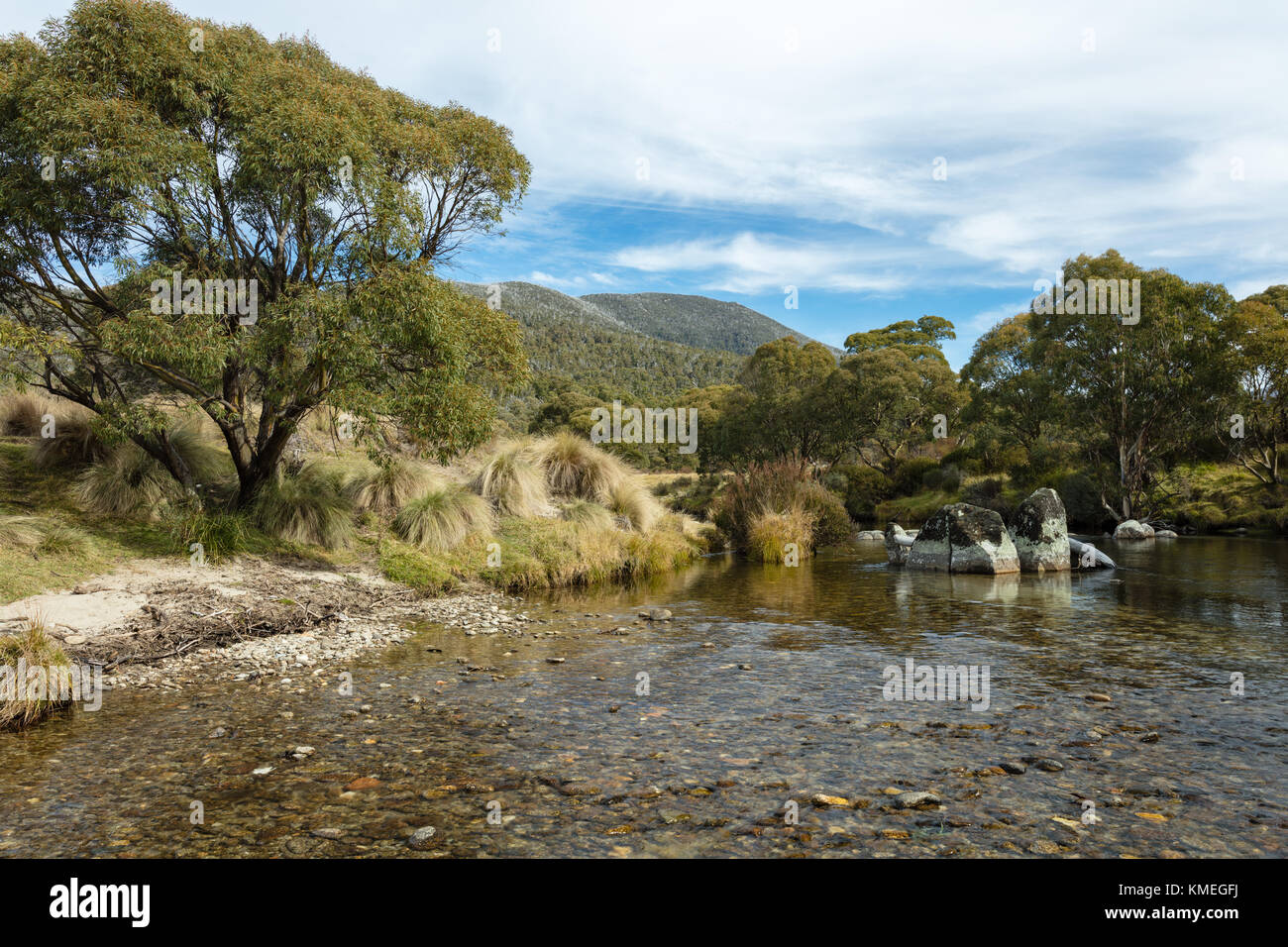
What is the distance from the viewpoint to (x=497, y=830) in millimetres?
4555

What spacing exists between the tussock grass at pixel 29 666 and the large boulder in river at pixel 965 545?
1707 cm

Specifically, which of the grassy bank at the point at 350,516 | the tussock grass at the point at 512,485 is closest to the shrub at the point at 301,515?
the grassy bank at the point at 350,516

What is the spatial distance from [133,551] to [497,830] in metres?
9.49

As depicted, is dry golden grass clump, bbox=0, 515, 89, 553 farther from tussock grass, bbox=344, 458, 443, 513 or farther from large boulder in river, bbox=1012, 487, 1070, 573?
large boulder in river, bbox=1012, 487, 1070, 573

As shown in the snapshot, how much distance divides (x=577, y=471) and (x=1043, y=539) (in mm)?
12175

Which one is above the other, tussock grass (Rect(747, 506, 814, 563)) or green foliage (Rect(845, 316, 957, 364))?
green foliage (Rect(845, 316, 957, 364))

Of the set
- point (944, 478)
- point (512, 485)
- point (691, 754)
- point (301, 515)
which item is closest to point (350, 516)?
point (301, 515)

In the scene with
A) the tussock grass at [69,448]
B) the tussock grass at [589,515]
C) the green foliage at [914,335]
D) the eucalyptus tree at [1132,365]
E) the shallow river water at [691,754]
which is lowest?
the shallow river water at [691,754]

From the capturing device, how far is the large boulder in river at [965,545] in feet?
58.0

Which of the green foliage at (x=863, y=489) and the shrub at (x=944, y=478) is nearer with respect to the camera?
the shrub at (x=944, y=478)

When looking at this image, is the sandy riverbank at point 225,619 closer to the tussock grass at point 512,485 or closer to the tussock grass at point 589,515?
the tussock grass at point 512,485

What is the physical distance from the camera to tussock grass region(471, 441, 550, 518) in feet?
58.5

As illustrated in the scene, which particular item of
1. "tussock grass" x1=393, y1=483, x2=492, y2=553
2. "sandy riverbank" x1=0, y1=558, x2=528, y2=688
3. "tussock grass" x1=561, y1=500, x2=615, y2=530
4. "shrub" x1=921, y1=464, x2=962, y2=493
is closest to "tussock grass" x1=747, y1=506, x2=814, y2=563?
"tussock grass" x1=561, y1=500, x2=615, y2=530

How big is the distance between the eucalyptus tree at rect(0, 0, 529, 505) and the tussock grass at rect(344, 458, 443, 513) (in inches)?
101
